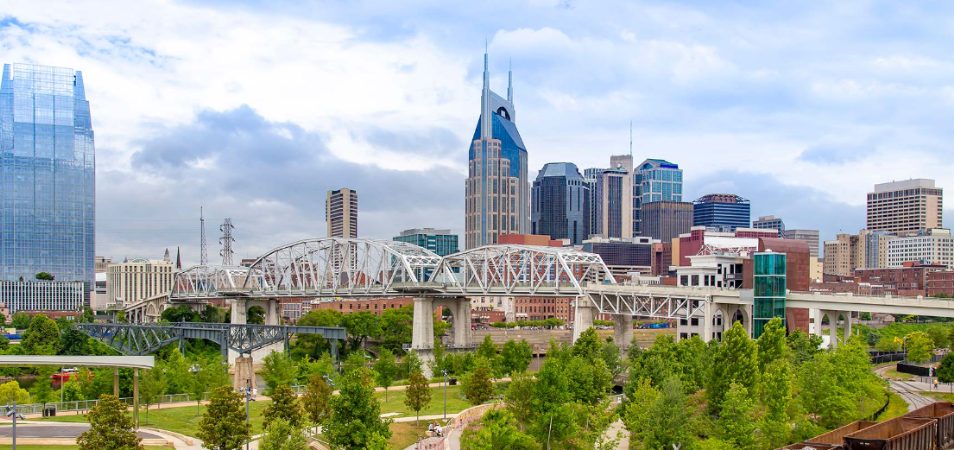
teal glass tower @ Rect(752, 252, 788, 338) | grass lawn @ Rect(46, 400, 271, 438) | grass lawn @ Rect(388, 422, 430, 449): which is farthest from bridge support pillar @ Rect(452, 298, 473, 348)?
grass lawn @ Rect(388, 422, 430, 449)

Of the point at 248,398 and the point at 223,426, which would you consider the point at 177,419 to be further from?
the point at 223,426

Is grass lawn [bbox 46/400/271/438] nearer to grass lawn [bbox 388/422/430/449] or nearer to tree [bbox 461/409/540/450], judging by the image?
grass lawn [bbox 388/422/430/449]

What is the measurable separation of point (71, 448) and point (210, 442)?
34.4 feet

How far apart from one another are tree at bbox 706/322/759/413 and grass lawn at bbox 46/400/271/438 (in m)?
34.0

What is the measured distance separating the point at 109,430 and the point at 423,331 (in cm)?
11044

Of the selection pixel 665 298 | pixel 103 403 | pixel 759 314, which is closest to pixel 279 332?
pixel 665 298

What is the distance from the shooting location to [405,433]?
70375 millimetres

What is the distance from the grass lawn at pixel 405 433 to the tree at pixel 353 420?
401 inches

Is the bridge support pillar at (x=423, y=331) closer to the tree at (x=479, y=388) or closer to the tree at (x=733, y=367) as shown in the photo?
the tree at (x=479, y=388)

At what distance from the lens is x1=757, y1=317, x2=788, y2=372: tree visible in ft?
261

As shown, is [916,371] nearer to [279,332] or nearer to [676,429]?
[676,429]

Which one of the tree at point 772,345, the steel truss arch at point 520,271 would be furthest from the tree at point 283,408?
the steel truss arch at point 520,271

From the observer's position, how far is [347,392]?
55219mm

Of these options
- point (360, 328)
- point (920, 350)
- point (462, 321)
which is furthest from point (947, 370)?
point (360, 328)
